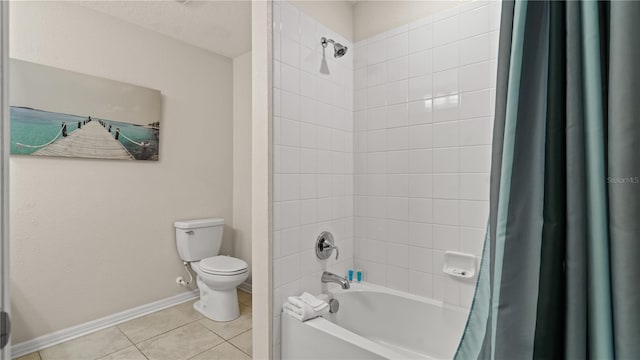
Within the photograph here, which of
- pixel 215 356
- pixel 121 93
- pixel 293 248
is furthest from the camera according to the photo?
pixel 121 93

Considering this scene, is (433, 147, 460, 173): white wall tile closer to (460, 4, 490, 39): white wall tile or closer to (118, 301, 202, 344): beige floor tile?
(460, 4, 490, 39): white wall tile

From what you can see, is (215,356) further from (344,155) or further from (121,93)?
(121,93)

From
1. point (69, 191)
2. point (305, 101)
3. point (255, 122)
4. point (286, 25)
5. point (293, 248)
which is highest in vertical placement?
point (286, 25)

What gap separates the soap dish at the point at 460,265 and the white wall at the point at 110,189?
2285 mm

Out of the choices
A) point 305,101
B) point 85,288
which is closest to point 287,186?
point 305,101

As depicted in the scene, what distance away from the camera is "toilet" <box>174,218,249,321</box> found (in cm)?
251

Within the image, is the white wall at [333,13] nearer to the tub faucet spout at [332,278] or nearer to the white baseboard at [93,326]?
the tub faucet spout at [332,278]

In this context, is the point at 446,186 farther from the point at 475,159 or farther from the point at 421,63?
the point at 421,63

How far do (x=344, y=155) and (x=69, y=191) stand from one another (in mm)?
2013

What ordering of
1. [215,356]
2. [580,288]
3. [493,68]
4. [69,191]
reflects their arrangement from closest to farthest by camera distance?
[580,288] → [493,68] → [215,356] → [69,191]

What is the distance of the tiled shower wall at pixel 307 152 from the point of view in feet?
5.44

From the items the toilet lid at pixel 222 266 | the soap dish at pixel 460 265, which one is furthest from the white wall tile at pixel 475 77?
the toilet lid at pixel 222 266

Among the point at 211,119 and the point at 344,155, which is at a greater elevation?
the point at 211,119

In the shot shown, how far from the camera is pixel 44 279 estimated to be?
2148mm
